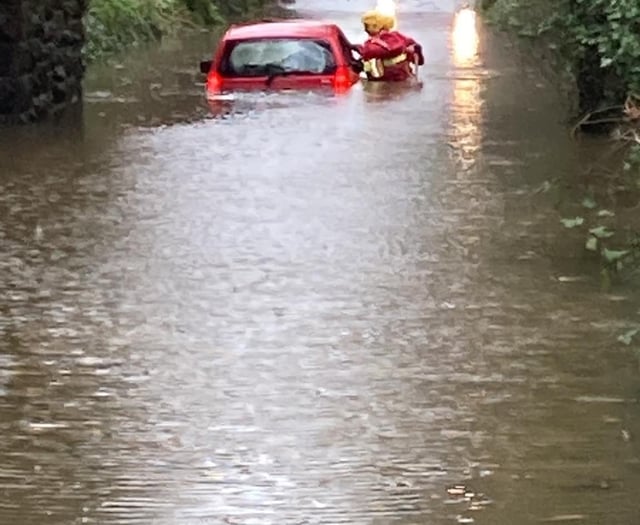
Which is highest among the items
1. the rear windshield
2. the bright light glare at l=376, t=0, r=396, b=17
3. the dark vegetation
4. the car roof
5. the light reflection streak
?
the dark vegetation

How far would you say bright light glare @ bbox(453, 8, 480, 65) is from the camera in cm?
2615

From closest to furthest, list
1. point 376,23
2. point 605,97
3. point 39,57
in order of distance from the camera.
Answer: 1. point 605,97
2. point 39,57
3. point 376,23

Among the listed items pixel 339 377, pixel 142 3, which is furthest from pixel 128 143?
pixel 142 3

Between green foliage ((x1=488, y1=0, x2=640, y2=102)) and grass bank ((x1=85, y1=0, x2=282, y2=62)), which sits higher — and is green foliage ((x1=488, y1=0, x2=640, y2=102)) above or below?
above

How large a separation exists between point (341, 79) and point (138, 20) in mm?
11616

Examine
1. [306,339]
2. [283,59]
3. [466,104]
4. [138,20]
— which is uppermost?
[306,339]

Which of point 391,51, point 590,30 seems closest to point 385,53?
point 391,51

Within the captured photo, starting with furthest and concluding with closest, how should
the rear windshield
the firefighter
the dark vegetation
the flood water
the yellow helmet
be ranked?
the yellow helmet
the firefighter
the rear windshield
the dark vegetation
the flood water

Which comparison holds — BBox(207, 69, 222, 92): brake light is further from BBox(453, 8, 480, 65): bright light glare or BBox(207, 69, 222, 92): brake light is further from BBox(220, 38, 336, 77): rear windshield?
BBox(453, 8, 480, 65): bright light glare

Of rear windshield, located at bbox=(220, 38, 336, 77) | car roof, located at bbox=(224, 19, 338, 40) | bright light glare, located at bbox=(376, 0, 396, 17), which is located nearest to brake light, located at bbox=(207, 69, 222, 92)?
rear windshield, located at bbox=(220, 38, 336, 77)

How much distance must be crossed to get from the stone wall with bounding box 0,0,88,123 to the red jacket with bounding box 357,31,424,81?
3392 mm

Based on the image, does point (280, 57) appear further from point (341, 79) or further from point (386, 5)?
point (386, 5)

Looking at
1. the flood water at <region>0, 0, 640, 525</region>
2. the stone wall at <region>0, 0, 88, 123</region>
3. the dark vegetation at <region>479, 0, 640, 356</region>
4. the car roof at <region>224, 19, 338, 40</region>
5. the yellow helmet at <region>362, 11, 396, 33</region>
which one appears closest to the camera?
the flood water at <region>0, 0, 640, 525</region>

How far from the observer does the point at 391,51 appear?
20.5 m
